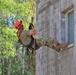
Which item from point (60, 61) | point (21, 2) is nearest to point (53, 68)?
point (60, 61)

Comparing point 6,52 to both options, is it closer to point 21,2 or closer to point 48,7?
point 21,2

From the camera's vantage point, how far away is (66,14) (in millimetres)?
12078

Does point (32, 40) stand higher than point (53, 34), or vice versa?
point (53, 34)

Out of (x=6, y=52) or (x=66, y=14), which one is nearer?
(x=66, y=14)

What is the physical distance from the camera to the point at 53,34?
12.5 m

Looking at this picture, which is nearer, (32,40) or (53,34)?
(32,40)

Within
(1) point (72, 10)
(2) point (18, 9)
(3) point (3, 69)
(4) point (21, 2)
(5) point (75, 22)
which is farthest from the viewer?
(3) point (3, 69)

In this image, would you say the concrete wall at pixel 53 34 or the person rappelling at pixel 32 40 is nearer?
the concrete wall at pixel 53 34

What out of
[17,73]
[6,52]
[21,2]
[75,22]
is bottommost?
[17,73]

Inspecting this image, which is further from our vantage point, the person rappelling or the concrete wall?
the person rappelling

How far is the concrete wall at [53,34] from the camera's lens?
11309 mm

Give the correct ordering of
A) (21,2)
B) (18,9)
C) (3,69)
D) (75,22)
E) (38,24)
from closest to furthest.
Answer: (75,22) < (38,24) < (18,9) < (21,2) < (3,69)

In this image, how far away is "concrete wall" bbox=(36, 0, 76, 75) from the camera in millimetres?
11309

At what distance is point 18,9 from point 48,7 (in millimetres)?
9552
